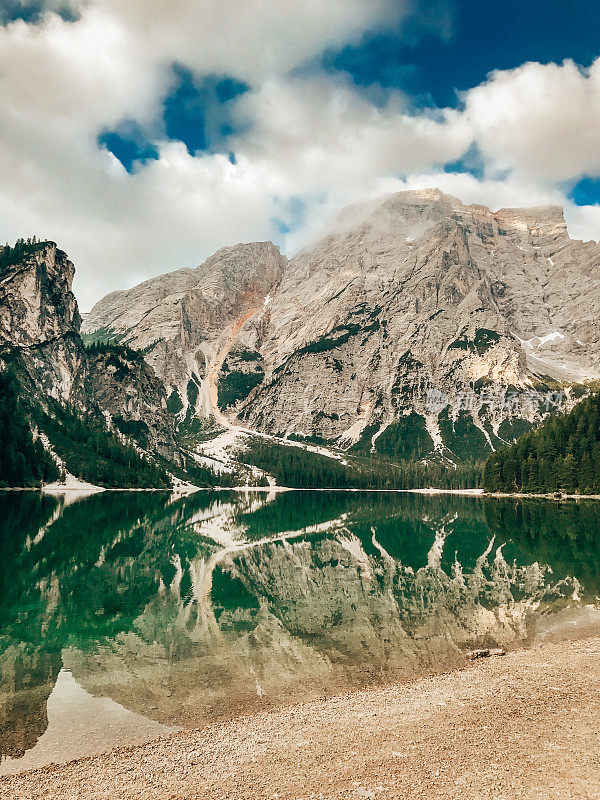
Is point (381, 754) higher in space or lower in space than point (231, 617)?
higher

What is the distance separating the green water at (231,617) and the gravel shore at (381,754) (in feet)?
5.32

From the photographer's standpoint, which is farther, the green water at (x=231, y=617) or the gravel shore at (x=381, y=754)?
the green water at (x=231, y=617)

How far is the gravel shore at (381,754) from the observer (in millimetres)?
13359

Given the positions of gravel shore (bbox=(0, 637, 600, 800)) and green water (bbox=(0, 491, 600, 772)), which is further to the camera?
green water (bbox=(0, 491, 600, 772))

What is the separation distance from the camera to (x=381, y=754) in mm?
15250

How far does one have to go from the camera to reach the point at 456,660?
2419cm

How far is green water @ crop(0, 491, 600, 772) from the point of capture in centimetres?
1931

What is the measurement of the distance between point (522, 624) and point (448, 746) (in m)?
16.8

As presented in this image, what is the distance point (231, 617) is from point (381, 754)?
18143 mm

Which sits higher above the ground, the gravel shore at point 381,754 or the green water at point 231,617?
the gravel shore at point 381,754

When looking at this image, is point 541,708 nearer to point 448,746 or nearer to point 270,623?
point 448,746

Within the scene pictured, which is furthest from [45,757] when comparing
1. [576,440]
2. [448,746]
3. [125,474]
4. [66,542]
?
[125,474]

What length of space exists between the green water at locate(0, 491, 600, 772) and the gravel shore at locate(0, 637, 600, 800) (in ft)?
5.32

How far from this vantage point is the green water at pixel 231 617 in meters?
19.3
